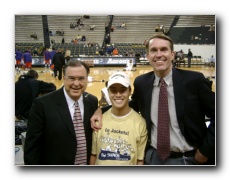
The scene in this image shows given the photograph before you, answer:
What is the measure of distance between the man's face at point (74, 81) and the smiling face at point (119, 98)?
0.24m

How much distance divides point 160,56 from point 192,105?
0.44 metres

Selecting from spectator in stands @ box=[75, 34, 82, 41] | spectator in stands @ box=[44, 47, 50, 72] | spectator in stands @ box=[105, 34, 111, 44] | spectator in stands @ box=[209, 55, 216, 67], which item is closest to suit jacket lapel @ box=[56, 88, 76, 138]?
spectator in stands @ box=[75, 34, 82, 41]

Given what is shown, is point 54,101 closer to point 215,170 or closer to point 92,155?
point 92,155

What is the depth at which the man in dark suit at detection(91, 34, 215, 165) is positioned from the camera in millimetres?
2100

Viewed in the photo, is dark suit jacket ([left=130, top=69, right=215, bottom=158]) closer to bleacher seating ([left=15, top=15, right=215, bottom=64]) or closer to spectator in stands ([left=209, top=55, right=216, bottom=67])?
spectator in stands ([left=209, top=55, right=216, bottom=67])

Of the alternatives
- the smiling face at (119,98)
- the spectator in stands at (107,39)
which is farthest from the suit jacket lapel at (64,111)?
the spectator in stands at (107,39)

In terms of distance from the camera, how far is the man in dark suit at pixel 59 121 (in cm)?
214

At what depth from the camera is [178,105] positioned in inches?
84.5

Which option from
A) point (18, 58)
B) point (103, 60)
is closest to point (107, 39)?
point (18, 58)

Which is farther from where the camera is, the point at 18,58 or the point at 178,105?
the point at 18,58

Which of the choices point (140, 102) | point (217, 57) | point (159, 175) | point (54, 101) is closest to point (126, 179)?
point (159, 175)

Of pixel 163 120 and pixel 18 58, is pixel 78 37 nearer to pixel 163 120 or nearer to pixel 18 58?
pixel 18 58

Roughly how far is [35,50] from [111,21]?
947 mm

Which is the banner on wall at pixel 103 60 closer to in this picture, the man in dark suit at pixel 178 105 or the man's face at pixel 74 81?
the man's face at pixel 74 81
